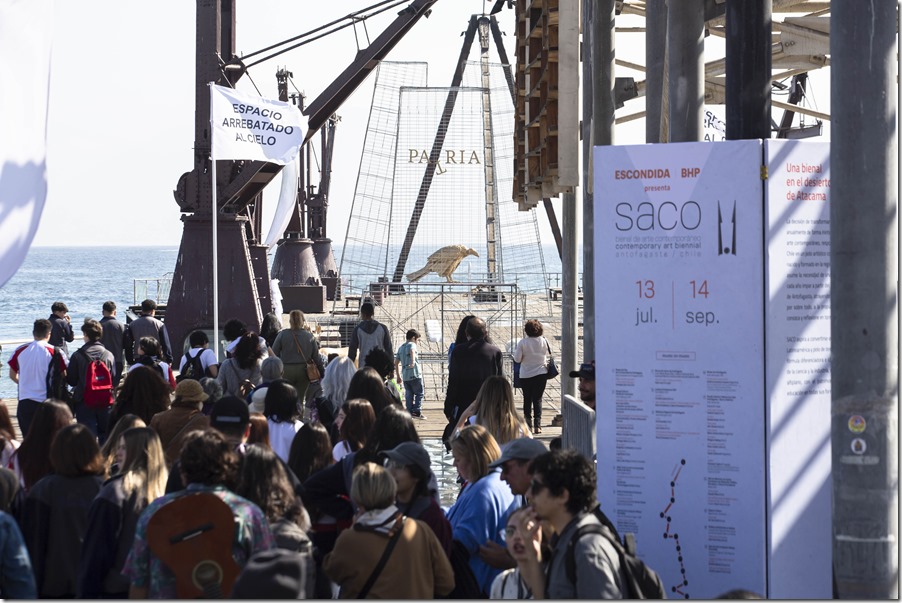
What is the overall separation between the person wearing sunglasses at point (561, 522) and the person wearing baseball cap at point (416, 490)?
0.88 m

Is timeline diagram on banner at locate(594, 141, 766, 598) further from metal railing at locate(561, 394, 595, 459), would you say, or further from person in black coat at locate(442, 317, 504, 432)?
person in black coat at locate(442, 317, 504, 432)

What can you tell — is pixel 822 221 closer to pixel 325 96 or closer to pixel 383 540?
pixel 383 540

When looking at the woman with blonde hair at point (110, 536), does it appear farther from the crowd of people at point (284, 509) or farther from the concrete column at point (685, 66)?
the concrete column at point (685, 66)

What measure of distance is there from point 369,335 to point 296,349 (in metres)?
1.59

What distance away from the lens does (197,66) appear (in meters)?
23.4

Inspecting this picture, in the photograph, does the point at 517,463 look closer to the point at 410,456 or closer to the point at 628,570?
the point at 410,456

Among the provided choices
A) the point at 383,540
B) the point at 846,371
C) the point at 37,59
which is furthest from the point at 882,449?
the point at 37,59

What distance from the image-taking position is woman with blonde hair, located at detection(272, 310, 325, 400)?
12.7 metres

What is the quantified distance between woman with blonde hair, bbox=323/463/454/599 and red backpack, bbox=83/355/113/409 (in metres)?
7.24

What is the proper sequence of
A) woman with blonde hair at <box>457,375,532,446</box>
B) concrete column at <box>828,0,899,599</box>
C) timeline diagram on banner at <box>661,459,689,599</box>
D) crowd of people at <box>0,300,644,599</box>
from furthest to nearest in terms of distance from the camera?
woman with blonde hair at <box>457,375,532,446</box> → timeline diagram on banner at <box>661,459,689,599</box> → concrete column at <box>828,0,899,599</box> → crowd of people at <box>0,300,644,599</box>

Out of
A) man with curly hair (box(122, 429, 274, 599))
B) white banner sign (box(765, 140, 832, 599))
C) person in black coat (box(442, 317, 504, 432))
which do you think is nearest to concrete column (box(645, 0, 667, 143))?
person in black coat (box(442, 317, 504, 432))

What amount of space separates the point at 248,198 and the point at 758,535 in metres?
18.8

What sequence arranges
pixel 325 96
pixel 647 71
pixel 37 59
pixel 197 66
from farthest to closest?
pixel 325 96, pixel 197 66, pixel 647 71, pixel 37 59

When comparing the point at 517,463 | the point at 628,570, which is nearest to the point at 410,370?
the point at 517,463
